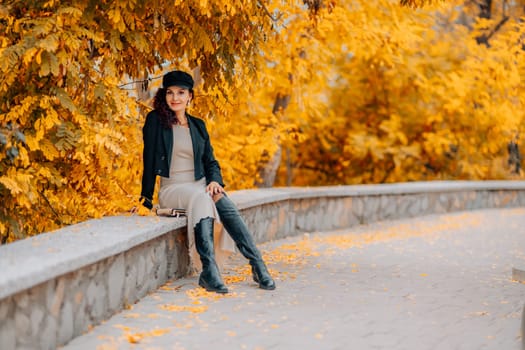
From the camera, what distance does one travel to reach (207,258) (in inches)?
225

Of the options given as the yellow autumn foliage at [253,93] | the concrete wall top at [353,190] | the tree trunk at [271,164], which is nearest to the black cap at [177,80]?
the yellow autumn foliage at [253,93]

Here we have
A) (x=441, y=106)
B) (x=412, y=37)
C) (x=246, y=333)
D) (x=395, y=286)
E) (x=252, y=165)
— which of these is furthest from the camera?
(x=441, y=106)

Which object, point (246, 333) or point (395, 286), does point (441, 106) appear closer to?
point (395, 286)

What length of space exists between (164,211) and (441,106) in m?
9.31

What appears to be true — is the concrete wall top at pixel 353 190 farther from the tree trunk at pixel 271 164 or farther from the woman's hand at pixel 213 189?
the woman's hand at pixel 213 189

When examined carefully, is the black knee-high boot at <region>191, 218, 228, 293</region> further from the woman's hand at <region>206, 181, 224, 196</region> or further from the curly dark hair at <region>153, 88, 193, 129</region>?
the curly dark hair at <region>153, 88, 193, 129</region>

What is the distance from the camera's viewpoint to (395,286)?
6.05 metres

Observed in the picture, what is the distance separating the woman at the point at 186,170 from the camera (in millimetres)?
5934

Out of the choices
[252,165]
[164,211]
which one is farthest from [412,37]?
[164,211]

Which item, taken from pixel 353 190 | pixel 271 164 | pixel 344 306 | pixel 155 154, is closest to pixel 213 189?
pixel 155 154

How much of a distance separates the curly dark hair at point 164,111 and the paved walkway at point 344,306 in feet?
3.90

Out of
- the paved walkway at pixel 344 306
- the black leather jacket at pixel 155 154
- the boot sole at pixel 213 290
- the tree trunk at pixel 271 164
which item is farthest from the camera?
the tree trunk at pixel 271 164

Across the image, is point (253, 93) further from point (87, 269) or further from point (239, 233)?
point (87, 269)

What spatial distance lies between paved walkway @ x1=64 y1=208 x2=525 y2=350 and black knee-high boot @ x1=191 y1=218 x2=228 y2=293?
111mm
